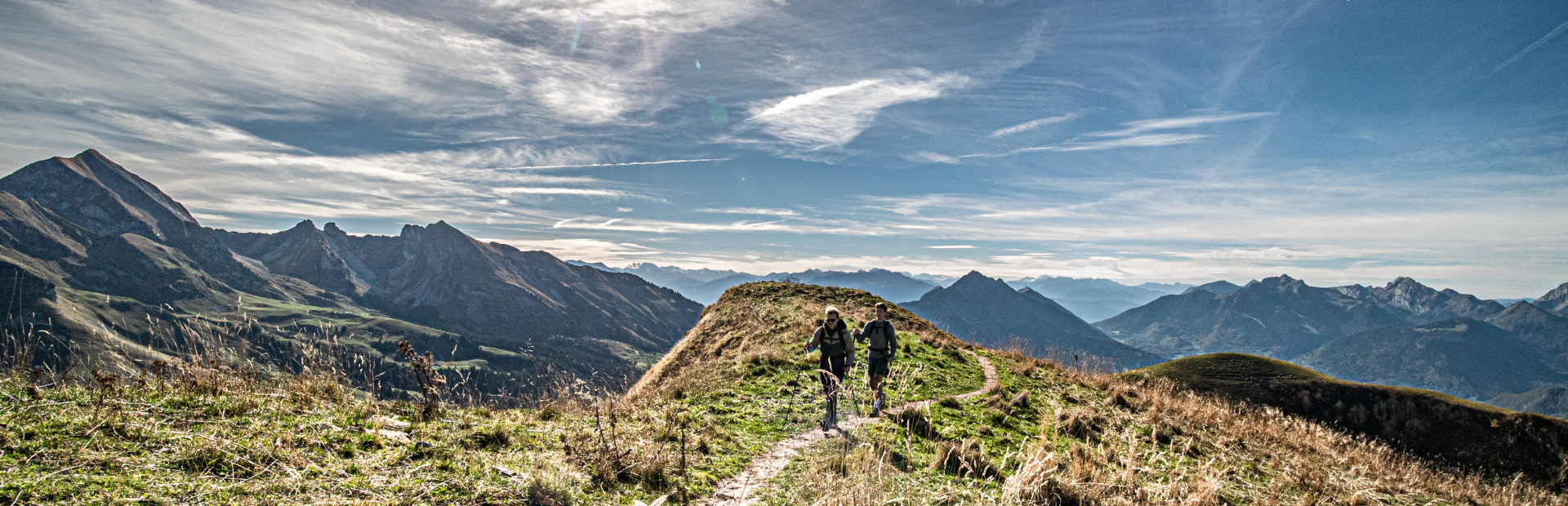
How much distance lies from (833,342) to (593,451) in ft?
19.3

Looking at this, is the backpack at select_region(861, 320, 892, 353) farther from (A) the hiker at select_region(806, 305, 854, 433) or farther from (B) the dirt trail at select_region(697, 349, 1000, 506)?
(B) the dirt trail at select_region(697, 349, 1000, 506)

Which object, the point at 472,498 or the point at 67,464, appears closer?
the point at 67,464

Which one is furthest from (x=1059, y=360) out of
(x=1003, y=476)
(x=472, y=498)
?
(x=472, y=498)

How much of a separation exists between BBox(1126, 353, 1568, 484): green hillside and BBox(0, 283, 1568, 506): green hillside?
52.8 ft

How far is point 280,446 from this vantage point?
244 inches

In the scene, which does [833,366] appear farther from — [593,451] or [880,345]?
[593,451]

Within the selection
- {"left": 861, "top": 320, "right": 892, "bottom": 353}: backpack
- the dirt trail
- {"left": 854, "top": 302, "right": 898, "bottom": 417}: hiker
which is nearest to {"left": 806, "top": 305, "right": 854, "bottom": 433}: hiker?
{"left": 854, "top": 302, "right": 898, "bottom": 417}: hiker

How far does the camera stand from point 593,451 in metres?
8.08

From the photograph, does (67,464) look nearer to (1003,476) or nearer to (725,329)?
(1003,476)

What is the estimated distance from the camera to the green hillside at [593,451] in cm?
542

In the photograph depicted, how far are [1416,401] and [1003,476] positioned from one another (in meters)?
40.7

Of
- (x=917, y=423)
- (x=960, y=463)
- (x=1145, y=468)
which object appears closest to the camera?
(x=1145, y=468)

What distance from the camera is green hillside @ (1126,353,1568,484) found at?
26.6 m

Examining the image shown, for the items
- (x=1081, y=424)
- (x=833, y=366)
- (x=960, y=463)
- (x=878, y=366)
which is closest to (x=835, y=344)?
(x=833, y=366)
